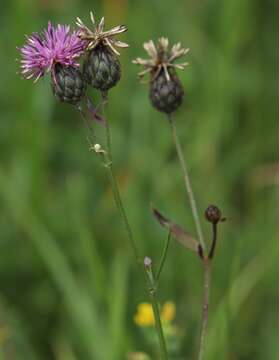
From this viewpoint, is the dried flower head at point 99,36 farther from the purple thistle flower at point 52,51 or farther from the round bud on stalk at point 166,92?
the round bud on stalk at point 166,92

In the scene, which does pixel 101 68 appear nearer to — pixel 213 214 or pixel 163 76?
pixel 163 76

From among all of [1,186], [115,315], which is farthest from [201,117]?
[115,315]

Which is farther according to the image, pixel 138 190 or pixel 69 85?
pixel 138 190

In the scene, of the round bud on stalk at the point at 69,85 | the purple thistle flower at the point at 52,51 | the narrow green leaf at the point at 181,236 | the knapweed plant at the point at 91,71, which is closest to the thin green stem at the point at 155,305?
the knapweed plant at the point at 91,71

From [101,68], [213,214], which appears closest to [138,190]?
[213,214]

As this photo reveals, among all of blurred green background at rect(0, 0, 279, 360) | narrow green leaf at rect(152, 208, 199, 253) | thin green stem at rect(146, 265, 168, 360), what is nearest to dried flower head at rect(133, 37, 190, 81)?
narrow green leaf at rect(152, 208, 199, 253)

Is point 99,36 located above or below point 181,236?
above

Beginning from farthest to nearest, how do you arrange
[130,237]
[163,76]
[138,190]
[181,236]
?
[138,190]
[163,76]
[181,236]
[130,237]
